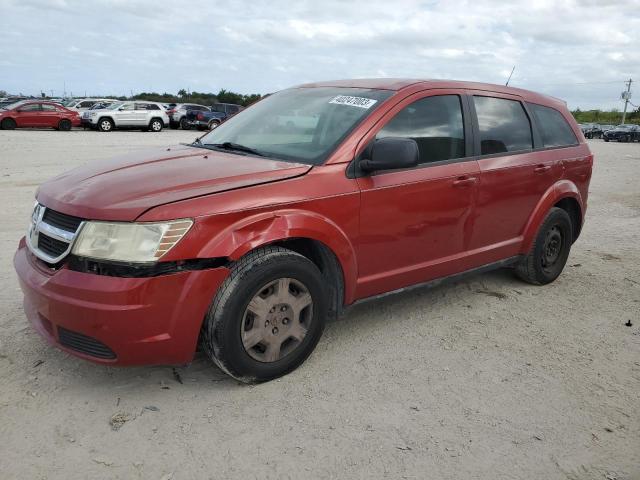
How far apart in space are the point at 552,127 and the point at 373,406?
3248 mm

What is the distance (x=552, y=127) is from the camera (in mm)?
5012

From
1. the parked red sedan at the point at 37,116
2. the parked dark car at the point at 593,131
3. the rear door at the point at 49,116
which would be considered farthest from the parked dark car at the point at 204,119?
the parked dark car at the point at 593,131

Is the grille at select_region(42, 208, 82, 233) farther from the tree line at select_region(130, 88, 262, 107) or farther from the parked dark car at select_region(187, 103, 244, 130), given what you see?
the tree line at select_region(130, 88, 262, 107)

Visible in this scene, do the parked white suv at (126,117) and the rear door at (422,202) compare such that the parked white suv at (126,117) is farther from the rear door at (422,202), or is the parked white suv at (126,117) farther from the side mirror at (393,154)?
the side mirror at (393,154)

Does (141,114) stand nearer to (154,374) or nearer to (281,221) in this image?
(154,374)

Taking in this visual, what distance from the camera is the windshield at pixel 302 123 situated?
3549 millimetres

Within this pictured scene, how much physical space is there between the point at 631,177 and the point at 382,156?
1311 cm

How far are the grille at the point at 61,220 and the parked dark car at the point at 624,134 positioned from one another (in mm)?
45278

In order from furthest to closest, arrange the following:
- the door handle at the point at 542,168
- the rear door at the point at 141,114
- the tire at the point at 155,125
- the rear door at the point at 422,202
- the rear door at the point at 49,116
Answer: the tire at the point at 155,125
the rear door at the point at 141,114
the rear door at the point at 49,116
the door handle at the point at 542,168
the rear door at the point at 422,202

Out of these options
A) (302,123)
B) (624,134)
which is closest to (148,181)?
(302,123)

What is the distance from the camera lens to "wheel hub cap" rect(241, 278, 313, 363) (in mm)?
3078

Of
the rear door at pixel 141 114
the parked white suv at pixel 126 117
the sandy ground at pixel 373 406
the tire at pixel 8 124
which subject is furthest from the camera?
the rear door at pixel 141 114

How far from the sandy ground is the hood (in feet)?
3.26

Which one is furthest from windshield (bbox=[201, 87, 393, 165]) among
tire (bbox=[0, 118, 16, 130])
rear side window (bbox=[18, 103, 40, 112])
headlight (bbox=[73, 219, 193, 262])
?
rear side window (bbox=[18, 103, 40, 112])
